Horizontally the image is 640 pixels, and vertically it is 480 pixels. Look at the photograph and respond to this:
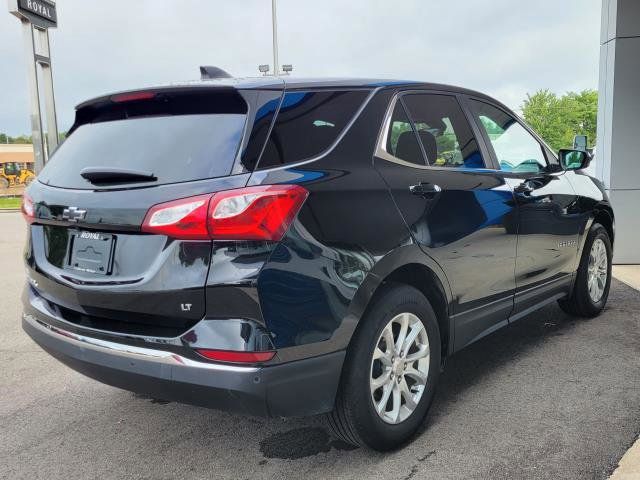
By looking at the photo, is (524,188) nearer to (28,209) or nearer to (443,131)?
(443,131)

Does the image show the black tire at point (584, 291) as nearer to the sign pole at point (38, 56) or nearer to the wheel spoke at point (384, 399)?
the wheel spoke at point (384, 399)

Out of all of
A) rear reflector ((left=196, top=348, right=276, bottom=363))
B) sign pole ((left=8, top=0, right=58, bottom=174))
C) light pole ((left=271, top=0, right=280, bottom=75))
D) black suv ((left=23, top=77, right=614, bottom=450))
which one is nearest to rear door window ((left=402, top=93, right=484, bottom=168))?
black suv ((left=23, top=77, right=614, bottom=450))

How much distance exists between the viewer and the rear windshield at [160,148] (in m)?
2.38

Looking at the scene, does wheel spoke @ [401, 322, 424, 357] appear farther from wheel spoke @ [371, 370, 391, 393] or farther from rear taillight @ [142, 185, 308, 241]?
rear taillight @ [142, 185, 308, 241]

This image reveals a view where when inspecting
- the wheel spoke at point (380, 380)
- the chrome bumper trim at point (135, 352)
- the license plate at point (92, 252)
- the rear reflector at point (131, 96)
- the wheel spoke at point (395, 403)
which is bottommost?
the wheel spoke at point (395, 403)

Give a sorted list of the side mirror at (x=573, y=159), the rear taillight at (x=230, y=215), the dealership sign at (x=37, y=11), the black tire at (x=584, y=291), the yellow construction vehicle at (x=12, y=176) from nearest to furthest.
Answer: the rear taillight at (x=230, y=215) < the side mirror at (x=573, y=159) < the black tire at (x=584, y=291) < the dealership sign at (x=37, y=11) < the yellow construction vehicle at (x=12, y=176)

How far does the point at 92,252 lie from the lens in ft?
8.27

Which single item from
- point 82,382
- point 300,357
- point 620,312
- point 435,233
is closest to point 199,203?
point 300,357

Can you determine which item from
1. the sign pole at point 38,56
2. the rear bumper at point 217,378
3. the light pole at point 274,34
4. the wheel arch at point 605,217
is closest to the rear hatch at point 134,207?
the rear bumper at point 217,378

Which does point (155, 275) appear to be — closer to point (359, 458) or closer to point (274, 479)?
point (274, 479)

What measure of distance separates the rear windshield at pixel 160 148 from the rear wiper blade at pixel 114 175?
0.03 m

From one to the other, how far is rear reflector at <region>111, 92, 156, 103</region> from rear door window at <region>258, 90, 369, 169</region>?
637 mm

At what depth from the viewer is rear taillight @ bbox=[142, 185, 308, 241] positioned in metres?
2.22

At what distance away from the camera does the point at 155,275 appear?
90.8 inches
